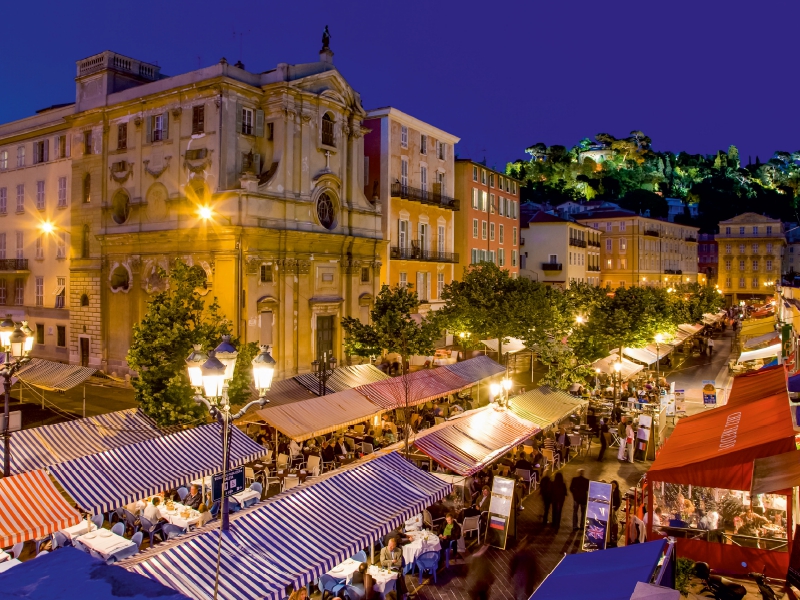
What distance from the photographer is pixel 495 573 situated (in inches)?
510

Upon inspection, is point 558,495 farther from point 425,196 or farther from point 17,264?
point 17,264

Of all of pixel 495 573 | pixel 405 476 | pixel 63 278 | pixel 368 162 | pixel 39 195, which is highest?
pixel 368 162

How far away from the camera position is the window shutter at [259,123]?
31250 mm

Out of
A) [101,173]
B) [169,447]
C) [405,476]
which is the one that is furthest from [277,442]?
[101,173]

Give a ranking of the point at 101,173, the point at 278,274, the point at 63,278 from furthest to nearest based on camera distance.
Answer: the point at 63,278 < the point at 101,173 < the point at 278,274

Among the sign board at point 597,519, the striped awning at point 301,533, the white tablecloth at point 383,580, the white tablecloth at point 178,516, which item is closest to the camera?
the striped awning at point 301,533

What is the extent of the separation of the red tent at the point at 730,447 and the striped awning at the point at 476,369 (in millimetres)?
13143

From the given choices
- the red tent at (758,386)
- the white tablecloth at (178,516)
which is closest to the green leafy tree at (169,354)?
the white tablecloth at (178,516)

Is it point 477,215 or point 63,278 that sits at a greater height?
point 477,215

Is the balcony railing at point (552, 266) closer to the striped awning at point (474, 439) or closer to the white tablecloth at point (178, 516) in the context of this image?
the striped awning at point (474, 439)

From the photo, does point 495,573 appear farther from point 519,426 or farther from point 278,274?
point 278,274

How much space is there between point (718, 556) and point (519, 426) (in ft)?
24.2

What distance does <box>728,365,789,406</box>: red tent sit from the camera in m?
16.2

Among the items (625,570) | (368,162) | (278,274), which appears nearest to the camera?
(625,570)
